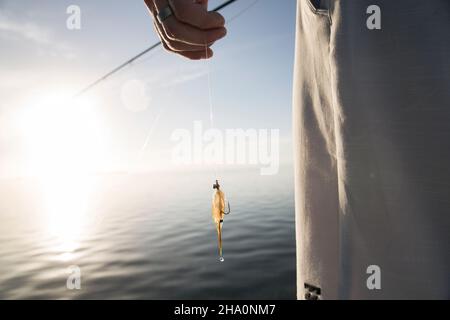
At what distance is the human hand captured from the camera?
1.39 metres

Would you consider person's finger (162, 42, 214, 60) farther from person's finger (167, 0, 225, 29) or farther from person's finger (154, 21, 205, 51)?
person's finger (167, 0, 225, 29)

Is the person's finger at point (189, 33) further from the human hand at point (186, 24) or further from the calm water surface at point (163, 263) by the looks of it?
the calm water surface at point (163, 263)

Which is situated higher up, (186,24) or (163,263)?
(186,24)

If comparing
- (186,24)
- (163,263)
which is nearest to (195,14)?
(186,24)

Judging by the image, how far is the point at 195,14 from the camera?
1415 millimetres

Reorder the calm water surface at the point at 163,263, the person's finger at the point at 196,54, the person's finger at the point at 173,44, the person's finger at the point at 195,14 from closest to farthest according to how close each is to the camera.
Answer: the person's finger at the point at 195,14, the person's finger at the point at 173,44, the person's finger at the point at 196,54, the calm water surface at the point at 163,263

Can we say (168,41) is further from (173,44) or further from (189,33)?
(189,33)

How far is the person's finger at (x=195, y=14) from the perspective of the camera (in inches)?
54.1

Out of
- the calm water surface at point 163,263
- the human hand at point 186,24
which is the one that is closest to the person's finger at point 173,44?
the human hand at point 186,24

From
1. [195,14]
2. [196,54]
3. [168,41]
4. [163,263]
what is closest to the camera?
[195,14]

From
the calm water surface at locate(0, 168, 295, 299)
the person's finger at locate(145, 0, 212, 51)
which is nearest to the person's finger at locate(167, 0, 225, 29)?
the person's finger at locate(145, 0, 212, 51)

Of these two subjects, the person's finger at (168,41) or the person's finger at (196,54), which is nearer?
the person's finger at (168,41)

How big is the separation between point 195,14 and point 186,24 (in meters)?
0.06

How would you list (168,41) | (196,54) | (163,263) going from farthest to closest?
(163,263) < (196,54) < (168,41)
